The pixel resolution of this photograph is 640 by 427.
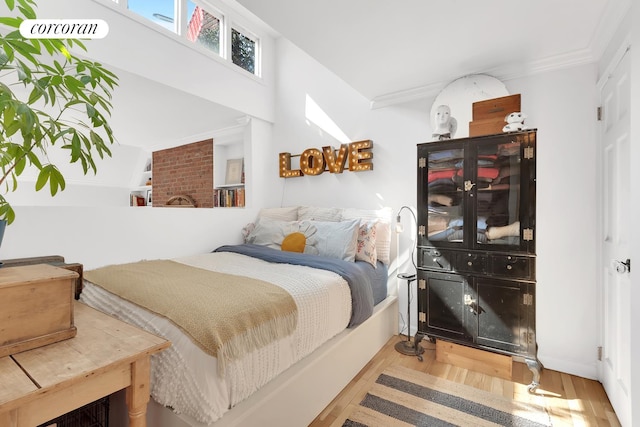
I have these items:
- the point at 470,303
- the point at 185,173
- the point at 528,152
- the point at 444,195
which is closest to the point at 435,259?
the point at 470,303

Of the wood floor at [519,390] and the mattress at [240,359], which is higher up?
the mattress at [240,359]

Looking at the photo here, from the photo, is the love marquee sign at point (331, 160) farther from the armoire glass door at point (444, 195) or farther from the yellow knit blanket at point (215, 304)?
the yellow knit blanket at point (215, 304)

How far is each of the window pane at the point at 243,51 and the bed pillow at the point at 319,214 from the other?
1954 millimetres

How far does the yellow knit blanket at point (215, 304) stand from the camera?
49.5 inches

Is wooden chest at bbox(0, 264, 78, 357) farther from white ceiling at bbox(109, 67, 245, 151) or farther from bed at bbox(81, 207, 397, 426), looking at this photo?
white ceiling at bbox(109, 67, 245, 151)

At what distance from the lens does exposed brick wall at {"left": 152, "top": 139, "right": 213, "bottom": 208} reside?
444 cm

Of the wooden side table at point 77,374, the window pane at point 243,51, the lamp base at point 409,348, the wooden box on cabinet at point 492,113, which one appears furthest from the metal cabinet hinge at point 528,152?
the window pane at point 243,51

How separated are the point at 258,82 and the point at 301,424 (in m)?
3.60

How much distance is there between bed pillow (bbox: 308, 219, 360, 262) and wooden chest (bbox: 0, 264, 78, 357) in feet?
6.11

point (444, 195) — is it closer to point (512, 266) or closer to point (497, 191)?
point (497, 191)

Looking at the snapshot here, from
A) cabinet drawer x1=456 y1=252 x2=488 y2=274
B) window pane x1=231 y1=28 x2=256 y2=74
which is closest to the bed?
cabinet drawer x1=456 y1=252 x2=488 y2=274

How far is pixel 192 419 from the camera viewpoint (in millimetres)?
1213

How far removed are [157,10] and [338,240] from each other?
9.10 feet

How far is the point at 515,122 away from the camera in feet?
6.95
